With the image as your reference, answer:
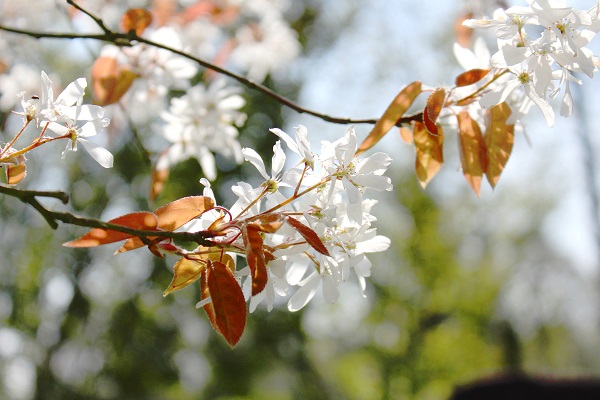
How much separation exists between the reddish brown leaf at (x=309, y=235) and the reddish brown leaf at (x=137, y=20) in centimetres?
53

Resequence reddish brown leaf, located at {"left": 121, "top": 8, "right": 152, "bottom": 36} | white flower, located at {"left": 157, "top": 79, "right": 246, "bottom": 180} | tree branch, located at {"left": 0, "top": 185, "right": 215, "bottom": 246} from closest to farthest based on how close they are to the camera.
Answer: tree branch, located at {"left": 0, "top": 185, "right": 215, "bottom": 246}, reddish brown leaf, located at {"left": 121, "top": 8, "right": 152, "bottom": 36}, white flower, located at {"left": 157, "top": 79, "right": 246, "bottom": 180}

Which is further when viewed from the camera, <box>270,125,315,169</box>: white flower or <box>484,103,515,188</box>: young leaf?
<box>484,103,515,188</box>: young leaf

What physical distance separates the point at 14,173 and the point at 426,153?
397mm

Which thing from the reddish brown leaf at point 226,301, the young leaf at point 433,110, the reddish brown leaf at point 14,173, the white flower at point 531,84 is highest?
the white flower at point 531,84

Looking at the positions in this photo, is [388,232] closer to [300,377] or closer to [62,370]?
[300,377]

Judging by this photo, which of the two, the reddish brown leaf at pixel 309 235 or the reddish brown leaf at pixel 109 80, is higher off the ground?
the reddish brown leaf at pixel 309 235

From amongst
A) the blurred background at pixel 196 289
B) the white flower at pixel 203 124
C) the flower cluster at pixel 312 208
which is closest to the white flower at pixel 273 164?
the flower cluster at pixel 312 208

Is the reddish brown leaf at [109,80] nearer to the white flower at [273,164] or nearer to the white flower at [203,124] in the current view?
the white flower at [203,124]

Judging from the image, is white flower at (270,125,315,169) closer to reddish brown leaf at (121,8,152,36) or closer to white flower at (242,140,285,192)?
white flower at (242,140,285,192)

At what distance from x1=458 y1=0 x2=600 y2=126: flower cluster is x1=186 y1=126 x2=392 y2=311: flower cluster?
14cm

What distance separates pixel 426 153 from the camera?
0.69m

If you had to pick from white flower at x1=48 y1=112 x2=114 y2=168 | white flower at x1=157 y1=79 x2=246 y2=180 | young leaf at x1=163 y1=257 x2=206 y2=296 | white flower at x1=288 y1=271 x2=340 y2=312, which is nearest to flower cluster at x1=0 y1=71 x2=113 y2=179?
white flower at x1=48 y1=112 x2=114 y2=168

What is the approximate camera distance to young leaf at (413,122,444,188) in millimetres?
678

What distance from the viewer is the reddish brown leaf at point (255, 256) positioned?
1.63ft
